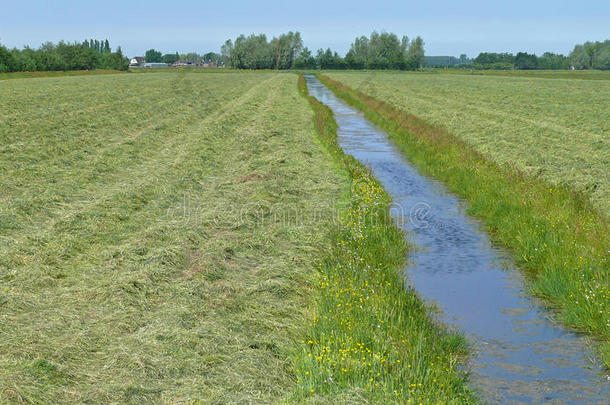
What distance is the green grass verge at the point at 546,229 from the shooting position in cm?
851

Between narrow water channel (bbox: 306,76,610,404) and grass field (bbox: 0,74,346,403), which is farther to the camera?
narrow water channel (bbox: 306,76,610,404)

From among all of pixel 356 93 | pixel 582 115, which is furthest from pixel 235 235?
pixel 356 93

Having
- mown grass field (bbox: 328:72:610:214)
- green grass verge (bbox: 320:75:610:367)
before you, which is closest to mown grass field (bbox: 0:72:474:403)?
green grass verge (bbox: 320:75:610:367)

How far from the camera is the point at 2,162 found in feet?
56.1

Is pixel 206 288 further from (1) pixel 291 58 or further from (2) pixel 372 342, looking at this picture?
(1) pixel 291 58

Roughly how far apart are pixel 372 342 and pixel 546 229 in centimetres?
626

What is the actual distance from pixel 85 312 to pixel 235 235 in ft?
12.7

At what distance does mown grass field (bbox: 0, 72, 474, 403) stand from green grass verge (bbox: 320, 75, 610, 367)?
2208mm

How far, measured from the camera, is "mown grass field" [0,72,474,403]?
6.14 meters

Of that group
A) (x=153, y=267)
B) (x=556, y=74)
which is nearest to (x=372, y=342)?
(x=153, y=267)

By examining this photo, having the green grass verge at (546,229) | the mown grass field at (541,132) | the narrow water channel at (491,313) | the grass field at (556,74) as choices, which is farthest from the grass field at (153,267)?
the grass field at (556,74)

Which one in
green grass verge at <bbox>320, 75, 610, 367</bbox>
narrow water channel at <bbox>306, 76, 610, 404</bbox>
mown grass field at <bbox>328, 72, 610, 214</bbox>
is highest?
mown grass field at <bbox>328, 72, 610, 214</bbox>

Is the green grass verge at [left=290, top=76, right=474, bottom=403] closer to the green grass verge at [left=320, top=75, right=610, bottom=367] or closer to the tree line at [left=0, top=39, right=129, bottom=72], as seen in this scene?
the green grass verge at [left=320, top=75, right=610, bottom=367]

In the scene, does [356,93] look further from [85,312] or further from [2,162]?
[85,312]
